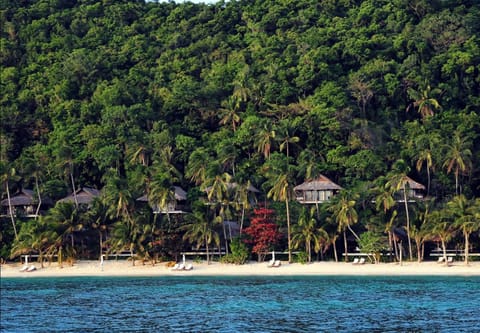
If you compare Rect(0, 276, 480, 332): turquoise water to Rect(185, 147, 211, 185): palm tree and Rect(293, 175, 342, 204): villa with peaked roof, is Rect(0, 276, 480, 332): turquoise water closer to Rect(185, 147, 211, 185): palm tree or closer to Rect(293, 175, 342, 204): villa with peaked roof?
Rect(185, 147, 211, 185): palm tree

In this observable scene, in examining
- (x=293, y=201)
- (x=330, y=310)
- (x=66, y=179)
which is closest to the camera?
(x=330, y=310)

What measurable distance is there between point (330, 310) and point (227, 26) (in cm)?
6289

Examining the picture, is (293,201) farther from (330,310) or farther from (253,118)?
(330,310)

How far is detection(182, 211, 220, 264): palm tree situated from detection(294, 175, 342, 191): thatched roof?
31.9ft

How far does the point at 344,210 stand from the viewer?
175 feet

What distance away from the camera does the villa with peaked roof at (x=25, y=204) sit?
63.5m

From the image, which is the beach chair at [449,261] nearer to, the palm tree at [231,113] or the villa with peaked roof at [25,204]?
the palm tree at [231,113]

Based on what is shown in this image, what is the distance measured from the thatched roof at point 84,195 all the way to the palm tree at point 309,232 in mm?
17034

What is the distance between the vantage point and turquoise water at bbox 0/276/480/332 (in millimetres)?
32312

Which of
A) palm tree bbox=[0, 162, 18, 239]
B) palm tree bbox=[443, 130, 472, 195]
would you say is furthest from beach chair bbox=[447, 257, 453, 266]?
palm tree bbox=[0, 162, 18, 239]

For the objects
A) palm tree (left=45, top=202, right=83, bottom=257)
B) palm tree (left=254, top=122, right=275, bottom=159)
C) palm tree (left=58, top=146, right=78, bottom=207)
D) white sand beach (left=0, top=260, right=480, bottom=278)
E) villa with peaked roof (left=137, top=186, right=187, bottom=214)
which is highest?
palm tree (left=254, top=122, right=275, bottom=159)

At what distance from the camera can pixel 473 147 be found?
69438mm

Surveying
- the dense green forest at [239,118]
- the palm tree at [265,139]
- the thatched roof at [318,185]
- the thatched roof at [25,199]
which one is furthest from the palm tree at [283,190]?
the thatched roof at [25,199]

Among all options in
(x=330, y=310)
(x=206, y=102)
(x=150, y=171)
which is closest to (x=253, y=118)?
(x=206, y=102)
